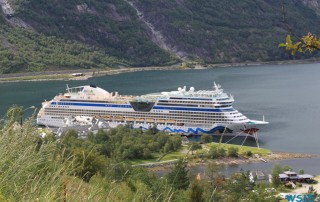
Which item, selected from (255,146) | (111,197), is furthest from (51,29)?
A: (111,197)

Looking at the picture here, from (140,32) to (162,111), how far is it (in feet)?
232

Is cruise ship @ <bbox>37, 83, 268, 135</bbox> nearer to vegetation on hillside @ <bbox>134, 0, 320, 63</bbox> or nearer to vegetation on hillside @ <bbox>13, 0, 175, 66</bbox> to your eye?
vegetation on hillside @ <bbox>13, 0, 175, 66</bbox>

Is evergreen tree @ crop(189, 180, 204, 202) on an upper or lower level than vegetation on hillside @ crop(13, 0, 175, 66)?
lower

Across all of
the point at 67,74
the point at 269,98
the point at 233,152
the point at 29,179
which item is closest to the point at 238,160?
the point at 233,152

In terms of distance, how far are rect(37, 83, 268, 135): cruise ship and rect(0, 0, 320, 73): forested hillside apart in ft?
124

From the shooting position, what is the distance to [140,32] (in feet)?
332

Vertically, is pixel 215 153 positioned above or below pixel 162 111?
below

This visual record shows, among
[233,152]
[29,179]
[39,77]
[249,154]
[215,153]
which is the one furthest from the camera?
[39,77]

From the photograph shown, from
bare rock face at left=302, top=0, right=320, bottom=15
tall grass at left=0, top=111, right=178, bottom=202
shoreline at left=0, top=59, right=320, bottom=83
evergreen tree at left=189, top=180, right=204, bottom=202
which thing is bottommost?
shoreline at left=0, top=59, right=320, bottom=83

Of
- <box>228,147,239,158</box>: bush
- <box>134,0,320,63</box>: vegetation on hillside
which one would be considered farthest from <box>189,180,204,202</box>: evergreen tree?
<box>134,0,320,63</box>: vegetation on hillside

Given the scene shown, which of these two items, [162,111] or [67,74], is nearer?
[162,111]

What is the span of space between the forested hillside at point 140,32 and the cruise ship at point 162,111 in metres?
37.7

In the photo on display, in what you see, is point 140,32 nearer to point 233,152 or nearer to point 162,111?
point 162,111

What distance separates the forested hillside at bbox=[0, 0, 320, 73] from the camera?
8081cm
